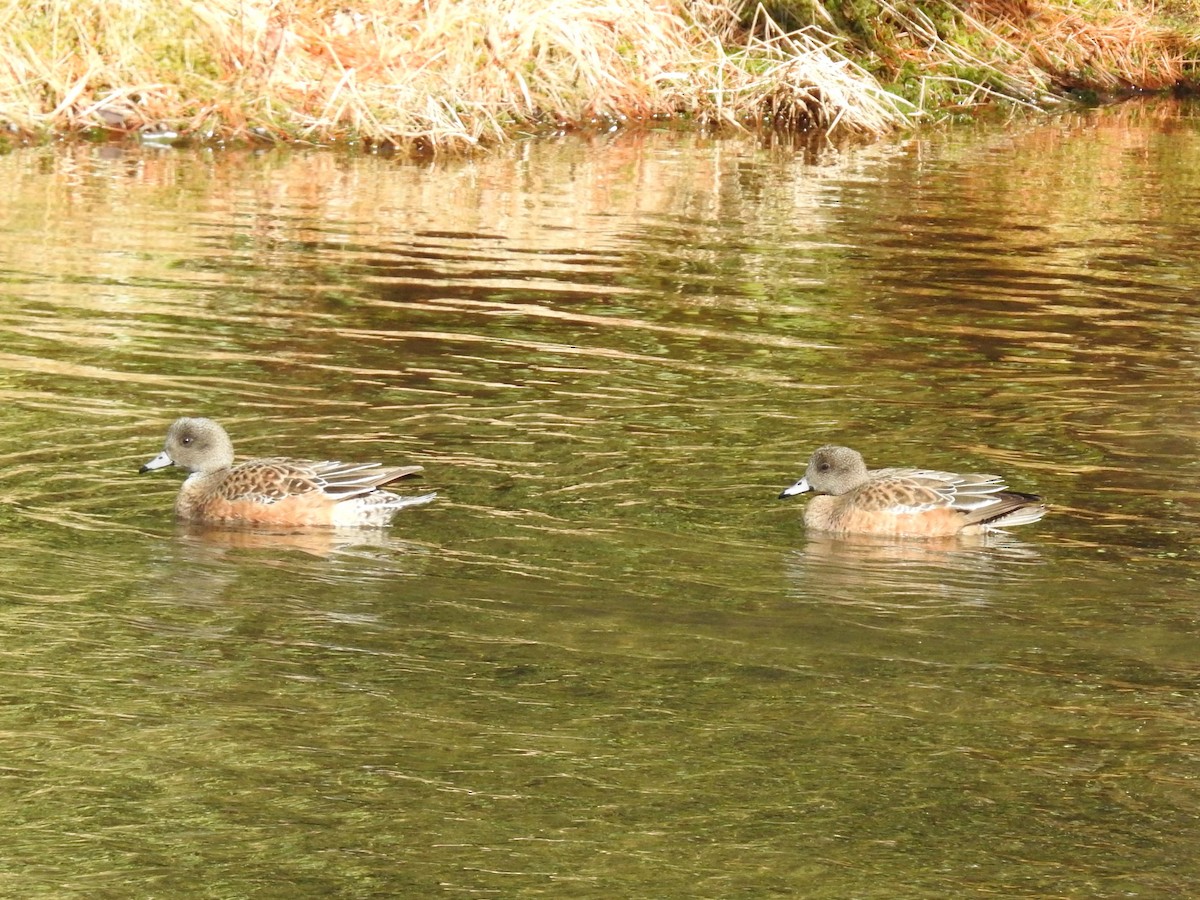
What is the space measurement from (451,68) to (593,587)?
16789mm

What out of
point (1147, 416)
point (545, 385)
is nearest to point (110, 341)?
point (545, 385)

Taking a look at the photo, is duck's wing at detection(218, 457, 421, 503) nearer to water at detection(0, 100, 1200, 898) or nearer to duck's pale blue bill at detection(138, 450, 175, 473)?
water at detection(0, 100, 1200, 898)

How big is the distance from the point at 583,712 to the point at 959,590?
2.20 m

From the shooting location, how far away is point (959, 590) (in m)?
8.52

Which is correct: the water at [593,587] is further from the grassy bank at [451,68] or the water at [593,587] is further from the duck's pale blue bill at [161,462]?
the grassy bank at [451,68]

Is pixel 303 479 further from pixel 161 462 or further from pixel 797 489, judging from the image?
pixel 797 489

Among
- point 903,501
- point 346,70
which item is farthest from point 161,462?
point 346,70

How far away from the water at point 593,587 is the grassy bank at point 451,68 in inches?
267

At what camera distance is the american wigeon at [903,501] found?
9.20m

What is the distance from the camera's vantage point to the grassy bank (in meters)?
23.5

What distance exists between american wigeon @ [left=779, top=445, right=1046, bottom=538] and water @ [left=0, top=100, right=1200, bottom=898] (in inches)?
4.6

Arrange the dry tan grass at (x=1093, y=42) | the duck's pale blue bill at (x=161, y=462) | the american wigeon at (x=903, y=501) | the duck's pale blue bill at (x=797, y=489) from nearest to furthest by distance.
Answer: the american wigeon at (x=903, y=501)
the duck's pale blue bill at (x=797, y=489)
the duck's pale blue bill at (x=161, y=462)
the dry tan grass at (x=1093, y=42)

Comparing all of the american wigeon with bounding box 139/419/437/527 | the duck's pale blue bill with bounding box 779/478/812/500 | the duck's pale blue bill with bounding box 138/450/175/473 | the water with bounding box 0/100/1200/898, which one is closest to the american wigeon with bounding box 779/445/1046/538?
the duck's pale blue bill with bounding box 779/478/812/500

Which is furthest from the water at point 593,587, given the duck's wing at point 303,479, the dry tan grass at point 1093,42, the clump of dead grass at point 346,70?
the dry tan grass at point 1093,42
